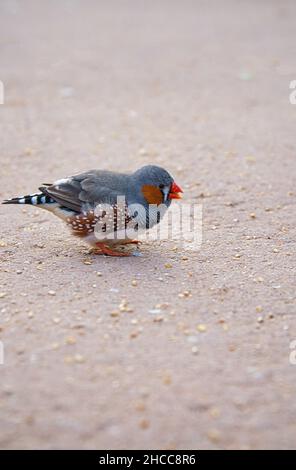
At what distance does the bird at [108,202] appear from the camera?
4348 millimetres

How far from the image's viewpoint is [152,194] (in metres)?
4.46

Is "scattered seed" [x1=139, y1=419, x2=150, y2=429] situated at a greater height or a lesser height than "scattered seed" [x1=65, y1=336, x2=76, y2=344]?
lesser

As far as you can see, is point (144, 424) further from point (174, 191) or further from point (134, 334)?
point (174, 191)

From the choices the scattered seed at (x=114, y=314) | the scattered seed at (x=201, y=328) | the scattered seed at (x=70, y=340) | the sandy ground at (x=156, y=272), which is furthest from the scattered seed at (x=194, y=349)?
the scattered seed at (x=70, y=340)

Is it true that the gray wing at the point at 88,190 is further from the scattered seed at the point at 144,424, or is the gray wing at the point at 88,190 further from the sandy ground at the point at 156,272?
the scattered seed at the point at 144,424

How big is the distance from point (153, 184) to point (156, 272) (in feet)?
2.15

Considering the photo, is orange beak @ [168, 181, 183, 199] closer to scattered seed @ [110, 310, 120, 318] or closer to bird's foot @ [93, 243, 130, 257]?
bird's foot @ [93, 243, 130, 257]

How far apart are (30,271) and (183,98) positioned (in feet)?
15.9

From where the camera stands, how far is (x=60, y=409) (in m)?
2.91

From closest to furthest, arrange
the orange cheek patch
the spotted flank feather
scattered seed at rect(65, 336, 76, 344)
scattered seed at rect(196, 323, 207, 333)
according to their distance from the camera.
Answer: scattered seed at rect(65, 336, 76, 344), scattered seed at rect(196, 323, 207, 333), the spotted flank feather, the orange cheek patch

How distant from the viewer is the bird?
14.3 feet

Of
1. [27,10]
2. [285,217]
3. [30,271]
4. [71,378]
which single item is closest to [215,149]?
[285,217]

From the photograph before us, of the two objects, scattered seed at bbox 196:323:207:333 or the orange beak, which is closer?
scattered seed at bbox 196:323:207:333

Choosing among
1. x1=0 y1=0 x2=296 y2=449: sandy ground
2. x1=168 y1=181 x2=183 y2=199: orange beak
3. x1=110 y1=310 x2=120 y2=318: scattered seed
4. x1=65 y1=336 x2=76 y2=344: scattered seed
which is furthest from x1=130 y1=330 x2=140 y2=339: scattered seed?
x1=168 y1=181 x2=183 y2=199: orange beak
